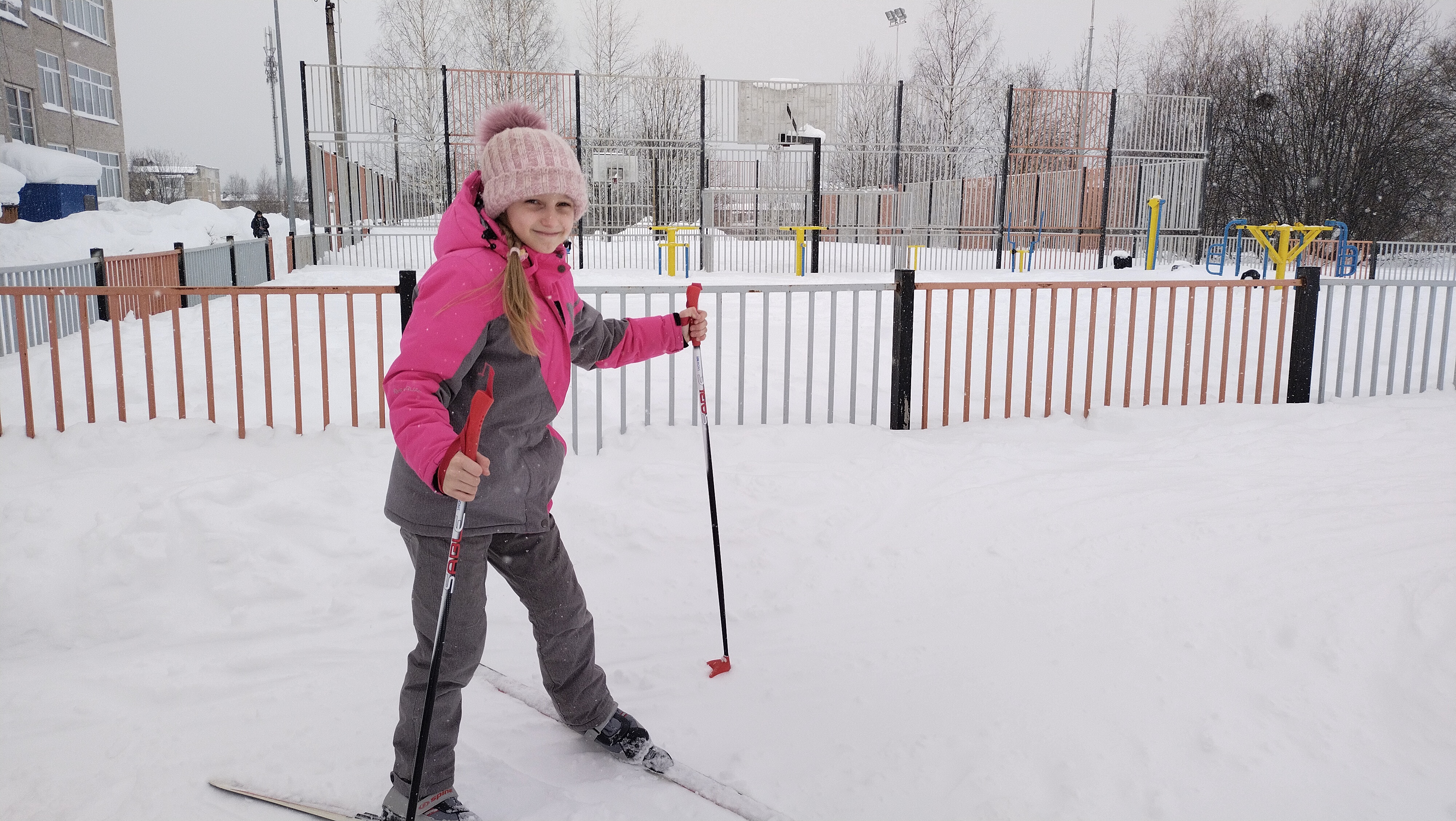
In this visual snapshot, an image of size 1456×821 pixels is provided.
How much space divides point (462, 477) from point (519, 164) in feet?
2.86

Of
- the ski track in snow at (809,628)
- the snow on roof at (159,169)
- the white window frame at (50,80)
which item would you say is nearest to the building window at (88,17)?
the white window frame at (50,80)

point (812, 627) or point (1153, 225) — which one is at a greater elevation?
point (1153, 225)

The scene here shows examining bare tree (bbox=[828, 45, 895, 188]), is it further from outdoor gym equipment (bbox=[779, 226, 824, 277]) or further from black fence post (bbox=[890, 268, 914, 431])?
black fence post (bbox=[890, 268, 914, 431])

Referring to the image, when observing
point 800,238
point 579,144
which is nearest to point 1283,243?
point 800,238

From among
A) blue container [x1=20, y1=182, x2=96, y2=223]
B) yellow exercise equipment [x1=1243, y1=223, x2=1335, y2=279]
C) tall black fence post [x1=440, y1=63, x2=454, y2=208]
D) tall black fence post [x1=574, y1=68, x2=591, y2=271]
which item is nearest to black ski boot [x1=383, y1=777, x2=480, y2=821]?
yellow exercise equipment [x1=1243, y1=223, x2=1335, y2=279]

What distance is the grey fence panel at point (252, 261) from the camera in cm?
1370

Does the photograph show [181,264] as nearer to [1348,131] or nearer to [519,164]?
[519,164]

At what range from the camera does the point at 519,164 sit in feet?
7.54

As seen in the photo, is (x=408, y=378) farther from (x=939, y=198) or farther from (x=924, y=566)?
(x=939, y=198)

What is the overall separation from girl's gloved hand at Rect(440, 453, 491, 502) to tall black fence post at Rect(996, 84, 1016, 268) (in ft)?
55.6

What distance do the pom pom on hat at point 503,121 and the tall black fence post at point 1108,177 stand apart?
1784 cm

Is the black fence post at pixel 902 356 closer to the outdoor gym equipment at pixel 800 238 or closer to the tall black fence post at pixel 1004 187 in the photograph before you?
the outdoor gym equipment at pixel 800 238

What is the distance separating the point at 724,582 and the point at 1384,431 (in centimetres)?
484

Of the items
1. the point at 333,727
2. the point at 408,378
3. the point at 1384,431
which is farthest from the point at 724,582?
the point at 1384,431
